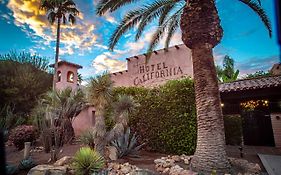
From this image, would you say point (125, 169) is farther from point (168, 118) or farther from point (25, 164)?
point (168, 118)

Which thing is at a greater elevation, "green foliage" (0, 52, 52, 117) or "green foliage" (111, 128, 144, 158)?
"green foliage" (0, 52, 52, 117)

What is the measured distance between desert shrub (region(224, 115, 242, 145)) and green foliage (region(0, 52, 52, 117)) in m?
15.2

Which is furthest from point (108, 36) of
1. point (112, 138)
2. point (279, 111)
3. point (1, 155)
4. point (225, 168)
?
point (279, 111)

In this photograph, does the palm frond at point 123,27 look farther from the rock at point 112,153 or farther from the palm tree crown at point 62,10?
the palm tree crown at point 62,10

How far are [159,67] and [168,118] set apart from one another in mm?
6981

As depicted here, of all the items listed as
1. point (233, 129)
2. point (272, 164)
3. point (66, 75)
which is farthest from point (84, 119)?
point (272, 164)

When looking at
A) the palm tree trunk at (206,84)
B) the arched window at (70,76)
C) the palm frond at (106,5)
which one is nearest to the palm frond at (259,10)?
the palm tree trunk at (206,84)

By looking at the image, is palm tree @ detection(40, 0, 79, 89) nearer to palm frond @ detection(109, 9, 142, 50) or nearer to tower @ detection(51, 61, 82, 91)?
tower @ detection(51, 61, 82, 91)

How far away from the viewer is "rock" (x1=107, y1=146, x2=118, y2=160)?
24.4ft

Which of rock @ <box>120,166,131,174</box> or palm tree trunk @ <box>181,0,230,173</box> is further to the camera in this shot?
palm tree trunk @ <box>181,0,230,173</box>

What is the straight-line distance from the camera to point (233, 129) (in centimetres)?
1198

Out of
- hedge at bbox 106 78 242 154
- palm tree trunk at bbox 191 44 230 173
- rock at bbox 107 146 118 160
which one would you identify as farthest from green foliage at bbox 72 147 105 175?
hedge at bbox 106 78 242 154

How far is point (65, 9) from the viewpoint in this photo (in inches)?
723

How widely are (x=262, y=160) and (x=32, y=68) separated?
2103cm
